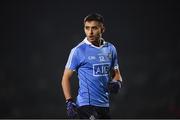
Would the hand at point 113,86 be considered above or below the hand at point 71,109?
above

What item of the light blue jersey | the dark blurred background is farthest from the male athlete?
the dark blurred background

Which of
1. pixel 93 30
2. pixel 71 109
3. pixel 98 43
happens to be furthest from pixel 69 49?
pixel 71 109

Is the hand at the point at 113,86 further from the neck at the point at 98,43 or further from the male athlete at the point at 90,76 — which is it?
the neck at the point at 98,43

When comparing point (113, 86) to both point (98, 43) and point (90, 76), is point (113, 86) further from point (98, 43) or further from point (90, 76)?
point (98, 43)

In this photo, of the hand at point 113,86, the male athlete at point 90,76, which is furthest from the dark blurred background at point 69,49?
the male athlete at point 90,76

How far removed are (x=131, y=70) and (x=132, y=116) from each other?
80 cm

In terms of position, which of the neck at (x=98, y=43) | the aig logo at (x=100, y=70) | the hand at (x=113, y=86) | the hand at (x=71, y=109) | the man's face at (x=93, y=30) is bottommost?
the hand at (x=71, y=109)

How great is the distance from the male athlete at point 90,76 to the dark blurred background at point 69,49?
406 centimetres

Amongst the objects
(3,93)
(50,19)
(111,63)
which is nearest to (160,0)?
(50,19)

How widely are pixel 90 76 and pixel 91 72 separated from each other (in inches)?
1.4

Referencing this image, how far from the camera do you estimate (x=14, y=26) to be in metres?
9.06

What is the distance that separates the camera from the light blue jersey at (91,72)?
4746 millimetres

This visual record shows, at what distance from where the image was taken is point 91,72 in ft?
15.6

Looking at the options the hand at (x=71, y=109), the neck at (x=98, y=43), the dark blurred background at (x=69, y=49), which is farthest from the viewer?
the dark blurred background at (x=69, y=49)
